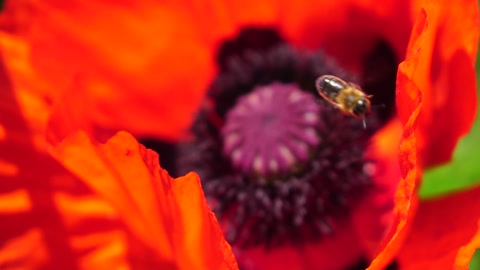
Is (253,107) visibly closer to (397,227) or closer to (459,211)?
(459,211)

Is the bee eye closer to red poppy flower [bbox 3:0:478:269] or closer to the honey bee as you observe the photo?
the honey bee

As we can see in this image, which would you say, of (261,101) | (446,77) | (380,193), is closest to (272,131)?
(261,101)

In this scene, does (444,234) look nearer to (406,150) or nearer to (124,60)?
(406,150)

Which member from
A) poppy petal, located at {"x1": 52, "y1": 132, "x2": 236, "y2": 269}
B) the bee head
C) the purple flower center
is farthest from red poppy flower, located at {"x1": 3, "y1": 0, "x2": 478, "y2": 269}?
poppy petal, located at {"x1": 52, "y1": 132, "x2": 236, "y2": 269}

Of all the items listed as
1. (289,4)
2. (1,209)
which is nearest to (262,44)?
(289,4)

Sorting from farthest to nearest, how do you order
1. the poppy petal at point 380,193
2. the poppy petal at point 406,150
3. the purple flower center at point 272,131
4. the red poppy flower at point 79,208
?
1. the purple flower center at point 272,131
2. the poppy petal at point 380,193
3. the red poppy flower at point 79,208
4. the poppy petal at point 406,150

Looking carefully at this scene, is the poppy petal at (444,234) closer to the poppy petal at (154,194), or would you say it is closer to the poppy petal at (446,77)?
the poppy petal at (446,77)

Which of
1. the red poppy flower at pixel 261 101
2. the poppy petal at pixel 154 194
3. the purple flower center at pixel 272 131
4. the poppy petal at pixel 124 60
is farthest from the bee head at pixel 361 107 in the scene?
the poppy petal at pixel 124 60
